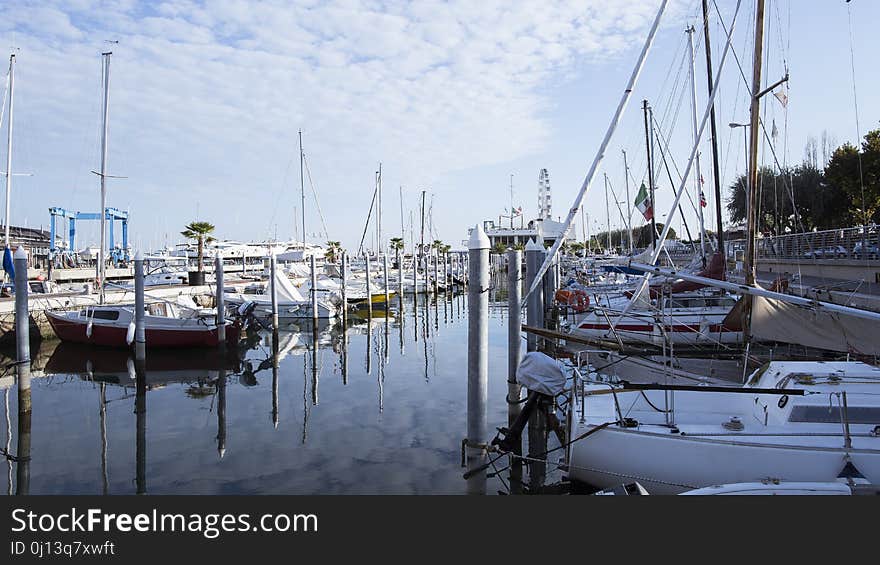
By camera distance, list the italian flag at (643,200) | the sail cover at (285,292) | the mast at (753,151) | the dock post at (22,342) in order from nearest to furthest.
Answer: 1. the mast at (753,151)
2. the dock post at (22,342)
3. the italian flag at (643,200)
4. the sail cover at (285,292)

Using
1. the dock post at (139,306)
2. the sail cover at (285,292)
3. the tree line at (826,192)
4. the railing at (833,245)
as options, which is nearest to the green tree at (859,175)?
the tree line at (826,192)

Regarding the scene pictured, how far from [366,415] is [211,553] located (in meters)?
8.99

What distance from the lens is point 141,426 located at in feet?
44.2

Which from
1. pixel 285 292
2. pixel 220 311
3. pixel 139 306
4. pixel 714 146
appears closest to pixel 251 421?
pixel 139 306

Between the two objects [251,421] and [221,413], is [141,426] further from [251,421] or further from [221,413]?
[251,421]

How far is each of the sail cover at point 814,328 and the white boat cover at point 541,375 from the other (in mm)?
4635

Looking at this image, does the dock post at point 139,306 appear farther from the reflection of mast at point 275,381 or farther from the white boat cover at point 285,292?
the white boat cover at point 285,292

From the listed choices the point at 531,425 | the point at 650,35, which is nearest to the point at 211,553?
the point at 531,425

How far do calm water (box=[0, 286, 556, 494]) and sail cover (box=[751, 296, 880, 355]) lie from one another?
5.99m

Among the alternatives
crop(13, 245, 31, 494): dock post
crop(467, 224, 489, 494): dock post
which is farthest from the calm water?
crop(467, 224, 489, 494): dock post

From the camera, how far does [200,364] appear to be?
21250 millimetres

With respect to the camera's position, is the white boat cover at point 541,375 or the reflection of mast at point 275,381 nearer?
the white boat cover at point 541,375

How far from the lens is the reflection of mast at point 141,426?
10185 millimetres

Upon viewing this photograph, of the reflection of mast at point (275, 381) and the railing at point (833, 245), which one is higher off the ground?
the railing at point (833, 245)
